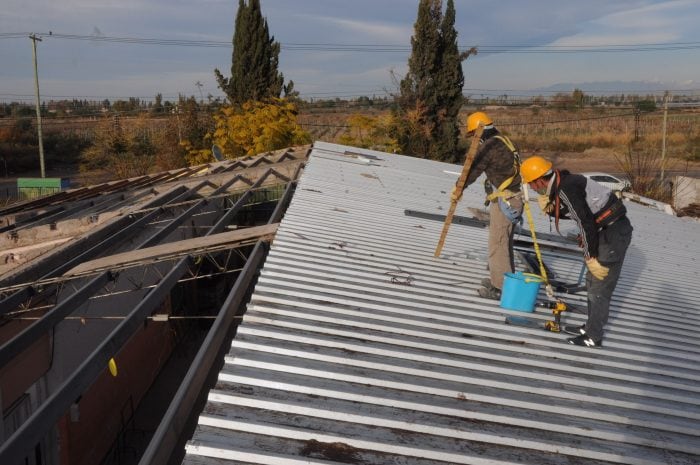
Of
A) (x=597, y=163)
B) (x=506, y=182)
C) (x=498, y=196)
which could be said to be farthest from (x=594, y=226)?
(x=597, y=163)

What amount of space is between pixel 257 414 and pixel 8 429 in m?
5.12

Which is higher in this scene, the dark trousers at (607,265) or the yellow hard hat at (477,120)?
the yellow hard hat at (477,120)

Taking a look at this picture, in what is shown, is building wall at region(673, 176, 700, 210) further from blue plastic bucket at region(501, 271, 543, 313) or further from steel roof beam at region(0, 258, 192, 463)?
steel roof beam at region(0, 258, 192, 463)

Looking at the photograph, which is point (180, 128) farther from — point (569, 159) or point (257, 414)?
point (569, 159)

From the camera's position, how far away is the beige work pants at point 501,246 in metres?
5.71

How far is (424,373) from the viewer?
3832 mm

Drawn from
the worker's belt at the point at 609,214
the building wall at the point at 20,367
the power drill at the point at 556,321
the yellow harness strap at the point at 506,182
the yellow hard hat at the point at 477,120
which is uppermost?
the yellow hard hat at the point at 477,120

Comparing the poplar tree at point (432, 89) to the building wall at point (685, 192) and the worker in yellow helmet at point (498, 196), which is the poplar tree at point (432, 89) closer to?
the building wall at point (685, 192)

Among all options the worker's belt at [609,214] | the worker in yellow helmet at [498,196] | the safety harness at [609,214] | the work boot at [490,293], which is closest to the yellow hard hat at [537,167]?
the safety harness at [609,214]

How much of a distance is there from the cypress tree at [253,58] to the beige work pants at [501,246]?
21558mm

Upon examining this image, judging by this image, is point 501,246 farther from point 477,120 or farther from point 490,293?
point 477,120

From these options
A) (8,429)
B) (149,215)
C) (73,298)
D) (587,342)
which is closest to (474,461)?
(587,342)

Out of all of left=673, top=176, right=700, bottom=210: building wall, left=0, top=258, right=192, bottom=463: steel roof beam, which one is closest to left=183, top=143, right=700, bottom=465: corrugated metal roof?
left=0, top=258, right=192, bottom=463: steel roof beam

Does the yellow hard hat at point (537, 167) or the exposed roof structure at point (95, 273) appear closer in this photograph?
the exposed roof structure at point (95, 273)
